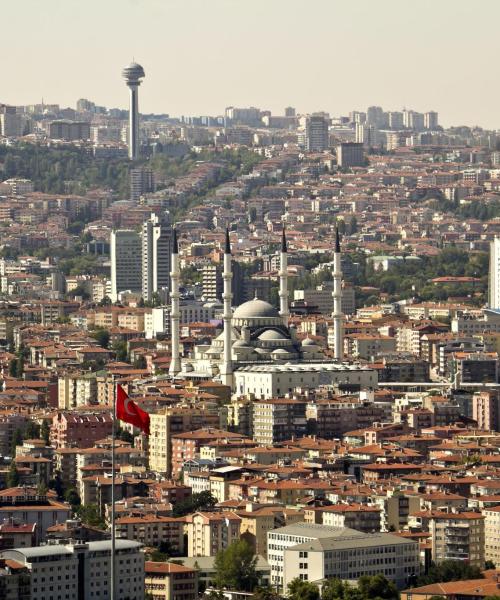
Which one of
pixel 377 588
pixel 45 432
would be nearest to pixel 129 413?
pixel 377 588

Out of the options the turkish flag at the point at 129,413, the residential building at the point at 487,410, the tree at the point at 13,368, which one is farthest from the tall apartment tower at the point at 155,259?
the turkish flag at the point at 129,413

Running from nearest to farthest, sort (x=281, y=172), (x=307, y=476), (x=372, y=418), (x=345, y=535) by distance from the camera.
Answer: (x=345, y=535), (x=307, y=476), (x=372, y=418), (x=281, y=172)

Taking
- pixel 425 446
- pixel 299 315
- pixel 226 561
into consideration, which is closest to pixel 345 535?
pixel 226 561

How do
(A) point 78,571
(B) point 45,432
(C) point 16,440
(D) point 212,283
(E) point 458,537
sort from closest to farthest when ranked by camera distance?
(A) point 78,571 < (E) point 458,537 < (C) point 16,440 < (B) point 45,432 < (D) point 212,283

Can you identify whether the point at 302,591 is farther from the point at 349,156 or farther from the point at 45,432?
the point at 349,156

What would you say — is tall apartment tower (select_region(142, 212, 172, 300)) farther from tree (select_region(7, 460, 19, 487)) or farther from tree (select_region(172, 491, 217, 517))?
tree (select_region(172, 491, 217, 517))

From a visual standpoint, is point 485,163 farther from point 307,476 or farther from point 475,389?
point 307,476
